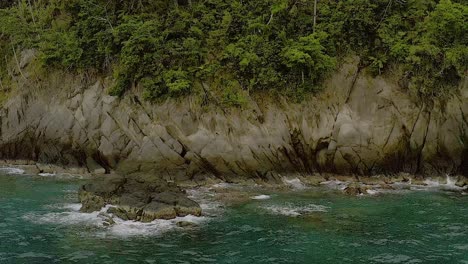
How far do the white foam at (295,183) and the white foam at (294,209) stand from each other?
4.76 meters

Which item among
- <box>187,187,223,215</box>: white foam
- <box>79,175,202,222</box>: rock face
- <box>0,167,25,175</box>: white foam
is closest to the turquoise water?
<box>187,187,223,215</box>: white foam

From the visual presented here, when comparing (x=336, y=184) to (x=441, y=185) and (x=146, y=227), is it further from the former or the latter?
(x=146, y=227)

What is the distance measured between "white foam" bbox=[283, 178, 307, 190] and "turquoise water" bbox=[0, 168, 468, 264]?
2.93m

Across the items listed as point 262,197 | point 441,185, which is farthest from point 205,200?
point 441,185

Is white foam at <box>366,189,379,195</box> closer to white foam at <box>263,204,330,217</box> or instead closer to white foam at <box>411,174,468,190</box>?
white foam at <box>411,174,468,190</box>

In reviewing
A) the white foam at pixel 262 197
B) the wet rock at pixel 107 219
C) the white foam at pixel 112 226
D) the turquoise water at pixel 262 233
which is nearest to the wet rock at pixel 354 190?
the turquoise water at pixel 262 233

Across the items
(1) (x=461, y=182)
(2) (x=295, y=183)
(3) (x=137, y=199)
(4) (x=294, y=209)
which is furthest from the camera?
(2) (x=295, y=183)

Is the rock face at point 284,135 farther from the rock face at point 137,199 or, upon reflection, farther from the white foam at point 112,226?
the white foam at point 112,226

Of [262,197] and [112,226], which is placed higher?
[112,226]

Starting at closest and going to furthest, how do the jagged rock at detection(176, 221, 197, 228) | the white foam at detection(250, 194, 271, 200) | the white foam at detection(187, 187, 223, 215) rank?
the jagged rock at detection(176, 221, 197, 228)
the white foam at detection(187, 187, 223, 215)
the white foam at detection(250, 194, 271, 200)

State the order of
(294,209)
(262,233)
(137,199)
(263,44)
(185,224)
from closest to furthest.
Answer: (262,233) → (185,224) → (137,199) → (294,209) → (263,44)

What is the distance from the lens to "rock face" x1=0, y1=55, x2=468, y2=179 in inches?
1319

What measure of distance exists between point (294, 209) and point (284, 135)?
9.08m

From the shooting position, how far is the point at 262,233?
2233 centimetres
